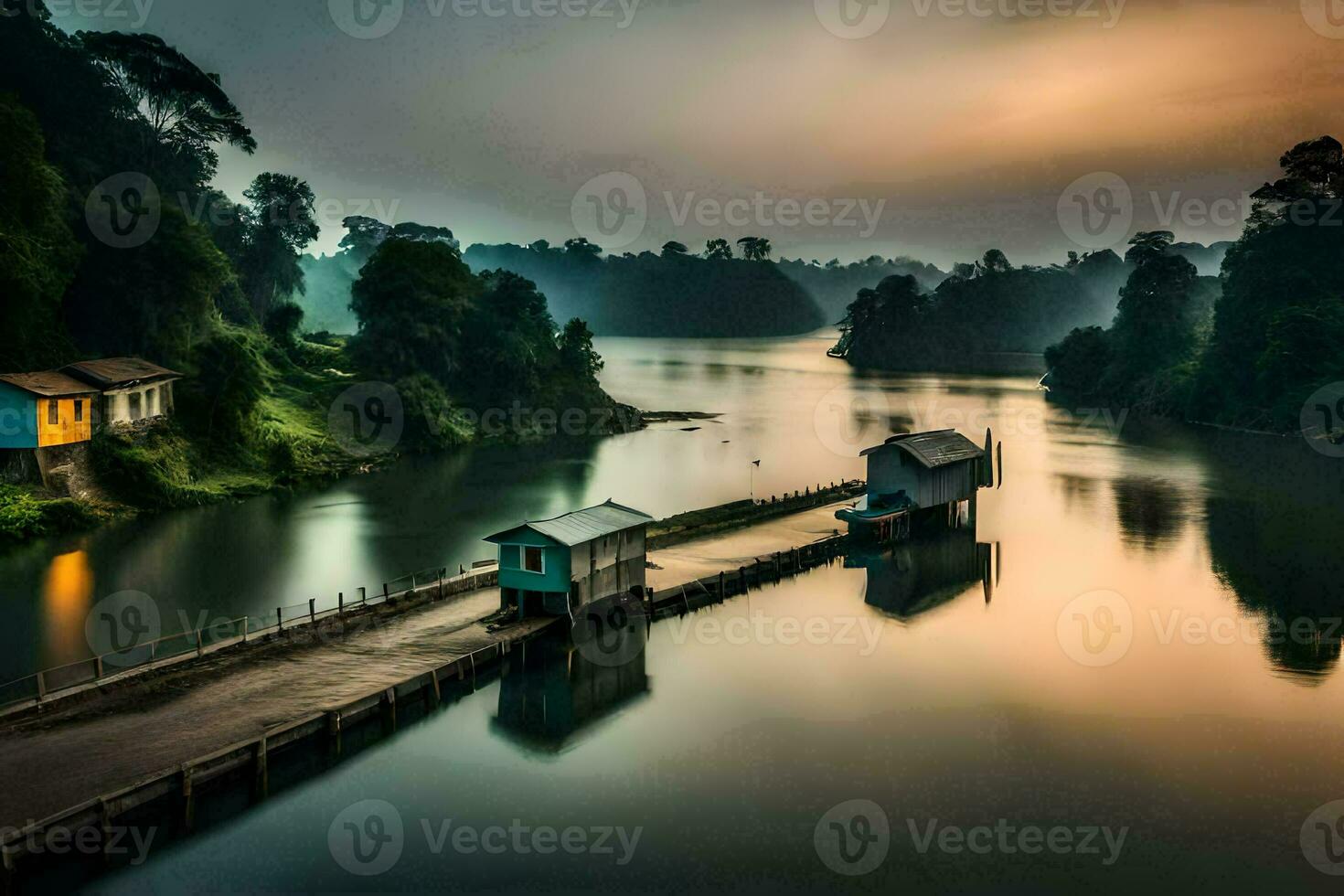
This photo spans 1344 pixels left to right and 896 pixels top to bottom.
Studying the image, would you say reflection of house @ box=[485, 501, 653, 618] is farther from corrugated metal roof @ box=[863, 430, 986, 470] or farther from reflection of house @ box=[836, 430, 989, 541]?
corrugated metal roof @ box=[863, 430, 986, 470]

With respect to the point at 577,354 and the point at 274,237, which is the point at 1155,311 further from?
the point at 274,237

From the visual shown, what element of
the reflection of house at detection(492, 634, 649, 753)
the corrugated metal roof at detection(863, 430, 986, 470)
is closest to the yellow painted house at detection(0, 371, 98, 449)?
the reflection of house at detection(492, 634, 649, 753)

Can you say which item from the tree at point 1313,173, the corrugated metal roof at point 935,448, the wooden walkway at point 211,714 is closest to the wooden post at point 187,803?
the wooden walkway at point 211,714

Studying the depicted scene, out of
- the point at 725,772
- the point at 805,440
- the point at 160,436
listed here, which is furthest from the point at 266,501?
the point at 805,440

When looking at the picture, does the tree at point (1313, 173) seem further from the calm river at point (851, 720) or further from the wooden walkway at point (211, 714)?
the wooden walkway at point (211, 714)

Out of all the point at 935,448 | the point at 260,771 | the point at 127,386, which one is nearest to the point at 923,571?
the point at 935,448

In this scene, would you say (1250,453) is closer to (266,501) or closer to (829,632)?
(829,632)
